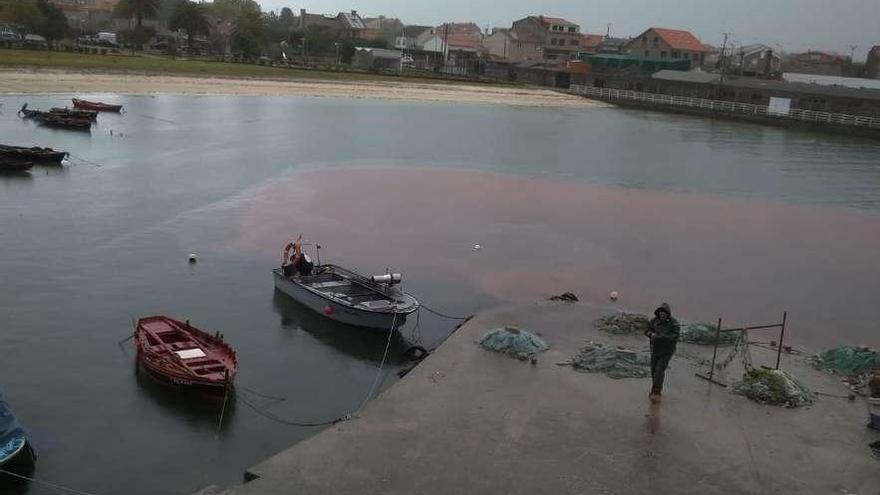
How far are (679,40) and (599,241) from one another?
322ft

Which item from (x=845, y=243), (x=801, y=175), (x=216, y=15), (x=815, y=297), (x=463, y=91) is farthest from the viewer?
(x=216, y=15)

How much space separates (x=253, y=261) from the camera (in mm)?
21500

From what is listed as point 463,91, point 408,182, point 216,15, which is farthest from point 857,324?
point 216,15

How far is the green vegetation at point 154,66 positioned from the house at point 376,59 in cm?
1882

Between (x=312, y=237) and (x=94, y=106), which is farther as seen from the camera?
(x=94, y=106)

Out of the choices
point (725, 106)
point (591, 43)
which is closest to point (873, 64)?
point (591, 43)

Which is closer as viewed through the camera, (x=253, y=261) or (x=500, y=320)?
(x=500, y=320)

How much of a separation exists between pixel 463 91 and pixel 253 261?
72.1m

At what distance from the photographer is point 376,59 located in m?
110

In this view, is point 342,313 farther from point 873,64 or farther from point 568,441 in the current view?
point 873,64

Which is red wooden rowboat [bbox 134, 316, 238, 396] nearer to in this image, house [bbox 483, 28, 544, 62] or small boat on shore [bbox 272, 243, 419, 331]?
small boat on shore [bbox 272, 243, 419, 331]

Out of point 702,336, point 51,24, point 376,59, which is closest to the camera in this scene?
point 702,336

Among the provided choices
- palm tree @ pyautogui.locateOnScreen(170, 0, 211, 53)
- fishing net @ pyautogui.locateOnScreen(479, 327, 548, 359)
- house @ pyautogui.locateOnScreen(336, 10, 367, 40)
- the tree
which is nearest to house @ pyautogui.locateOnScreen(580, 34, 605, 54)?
house @ pyautogui.locateOnScreen(336, 10, 367, 40)

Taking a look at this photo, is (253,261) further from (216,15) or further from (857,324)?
(216,15)
